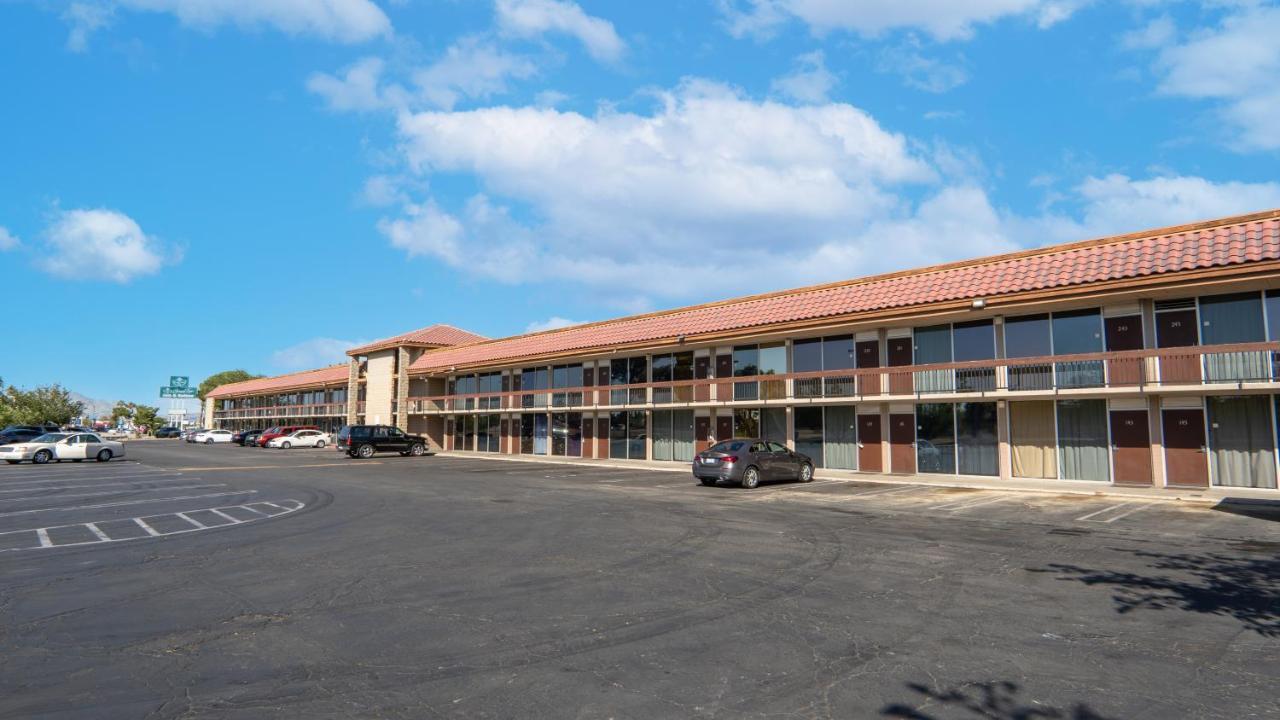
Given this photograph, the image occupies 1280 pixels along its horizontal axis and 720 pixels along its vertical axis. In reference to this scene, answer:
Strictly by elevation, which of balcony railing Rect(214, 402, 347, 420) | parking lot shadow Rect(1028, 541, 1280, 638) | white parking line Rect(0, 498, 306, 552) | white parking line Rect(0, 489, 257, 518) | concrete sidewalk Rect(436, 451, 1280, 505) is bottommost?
concrete sidewalk Rect(436, 451, 1280, 505)

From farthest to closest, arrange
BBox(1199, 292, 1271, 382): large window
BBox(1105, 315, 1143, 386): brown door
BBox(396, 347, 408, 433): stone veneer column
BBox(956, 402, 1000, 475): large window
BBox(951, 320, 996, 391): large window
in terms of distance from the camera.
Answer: BBox(396, 347, 408, 433): stone veneer column
BBox(956, 402, 1000, 475): large window
BBox(951, 320, 996, 391): large window
BBox(1105, 315, 1143, 386): brown door
BBox(1199, 292, 1271, 382): large window

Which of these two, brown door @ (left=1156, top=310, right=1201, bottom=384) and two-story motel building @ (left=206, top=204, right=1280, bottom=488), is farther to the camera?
brown door @ (left=1156, top=310, right=1201, bottom=384)

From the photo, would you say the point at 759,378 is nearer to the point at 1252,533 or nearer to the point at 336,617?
the point at 1252,533

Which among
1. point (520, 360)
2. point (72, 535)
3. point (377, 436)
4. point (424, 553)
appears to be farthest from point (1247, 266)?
point (377, 436)

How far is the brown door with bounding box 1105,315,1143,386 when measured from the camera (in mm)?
20453

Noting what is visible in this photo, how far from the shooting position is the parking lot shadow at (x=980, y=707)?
449 centimetres

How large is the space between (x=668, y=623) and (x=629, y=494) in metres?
12.5

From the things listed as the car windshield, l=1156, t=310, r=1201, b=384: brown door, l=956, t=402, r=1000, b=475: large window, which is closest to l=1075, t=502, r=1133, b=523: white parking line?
l=1156, t=310, r=1201, b=384: brown door

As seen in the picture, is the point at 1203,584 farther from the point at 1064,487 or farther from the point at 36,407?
the point at 36,407

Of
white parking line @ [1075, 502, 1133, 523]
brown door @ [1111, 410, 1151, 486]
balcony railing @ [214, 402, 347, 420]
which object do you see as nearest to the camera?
white parking line @ [1075, 502, 1133, 523]

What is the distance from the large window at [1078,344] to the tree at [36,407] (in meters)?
90.5

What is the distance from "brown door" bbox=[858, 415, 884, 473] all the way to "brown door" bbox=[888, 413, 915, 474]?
0.45 metres

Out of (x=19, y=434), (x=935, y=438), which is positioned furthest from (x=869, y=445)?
(x=19, y=434)

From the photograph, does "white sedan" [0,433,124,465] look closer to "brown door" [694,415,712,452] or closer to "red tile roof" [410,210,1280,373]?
"red tile roof" [410,210,1280,373]
